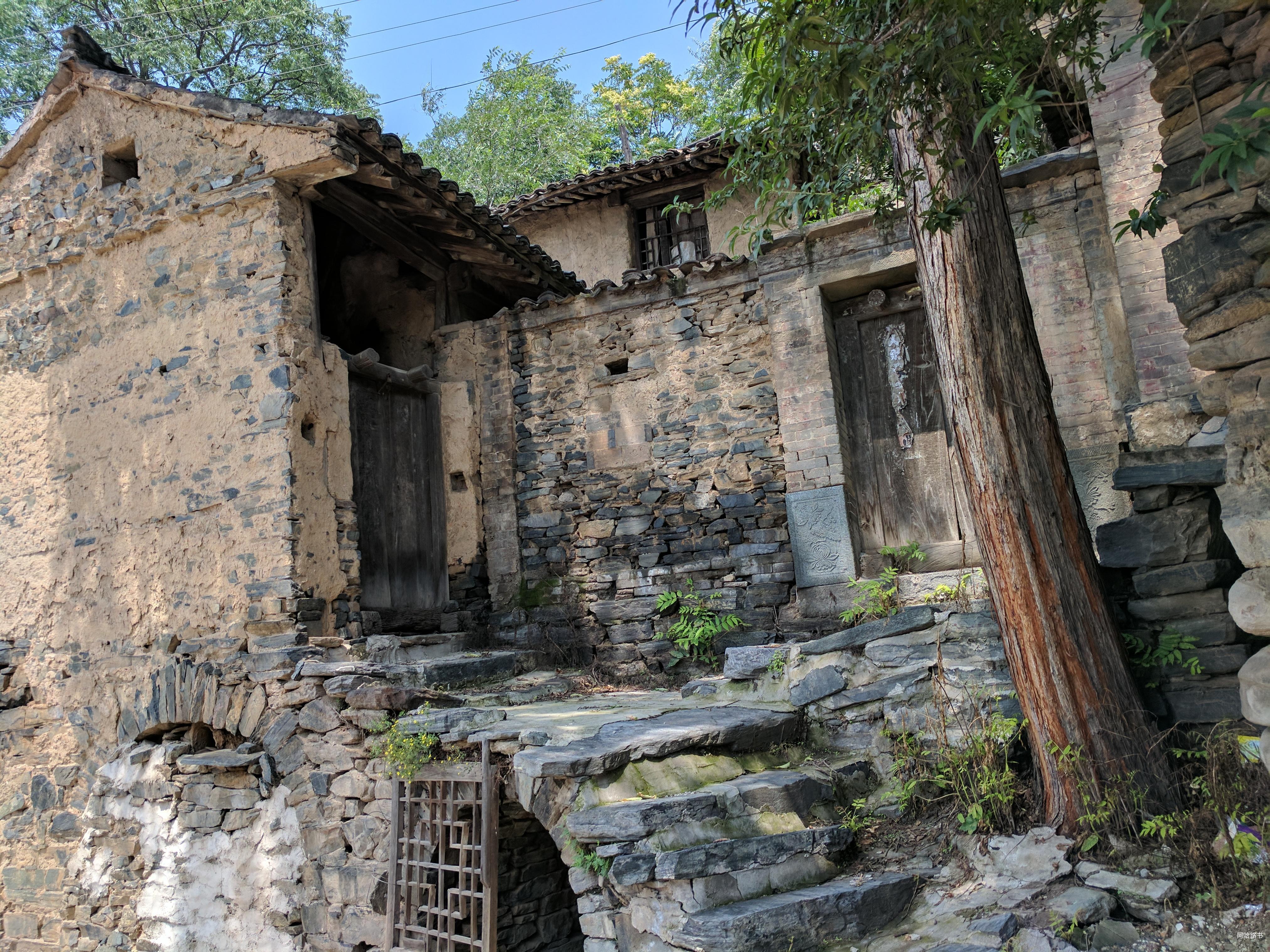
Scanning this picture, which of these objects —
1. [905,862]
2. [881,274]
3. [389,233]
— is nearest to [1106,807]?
[905,862]

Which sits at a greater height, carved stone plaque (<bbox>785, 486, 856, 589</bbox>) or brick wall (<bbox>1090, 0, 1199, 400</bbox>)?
brick wall (<bbox>1090, 0, 1199, 400</bbox>)

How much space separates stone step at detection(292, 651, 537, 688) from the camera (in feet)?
18.9

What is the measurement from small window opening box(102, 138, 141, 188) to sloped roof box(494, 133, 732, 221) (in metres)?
3.81

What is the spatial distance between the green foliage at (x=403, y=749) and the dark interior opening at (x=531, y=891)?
1.84 feet

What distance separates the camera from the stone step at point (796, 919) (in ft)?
12.0

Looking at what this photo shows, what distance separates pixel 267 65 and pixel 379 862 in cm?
1467

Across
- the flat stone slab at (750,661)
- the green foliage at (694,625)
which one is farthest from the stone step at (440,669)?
the flat stone slab at (750,661)

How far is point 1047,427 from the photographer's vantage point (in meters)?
4.31

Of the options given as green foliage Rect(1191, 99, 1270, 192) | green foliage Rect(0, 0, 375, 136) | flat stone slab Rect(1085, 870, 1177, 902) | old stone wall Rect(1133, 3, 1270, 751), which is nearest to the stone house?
flat stone slab Rect(1085, 870, 1177, 902)

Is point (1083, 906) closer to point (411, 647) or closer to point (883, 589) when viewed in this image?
point (883, 589)

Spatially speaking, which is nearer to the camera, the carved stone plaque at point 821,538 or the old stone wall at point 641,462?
the carved stone plaque at point 821,538

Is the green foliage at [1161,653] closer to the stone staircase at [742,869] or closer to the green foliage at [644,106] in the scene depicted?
the stone staircase at [742,869]

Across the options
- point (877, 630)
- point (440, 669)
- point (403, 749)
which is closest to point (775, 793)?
point (877, 630)

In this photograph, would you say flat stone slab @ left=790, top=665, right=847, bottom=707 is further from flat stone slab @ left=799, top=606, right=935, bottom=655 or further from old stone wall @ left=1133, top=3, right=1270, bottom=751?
old stone wall @ left=1133, top=3, right=1270, bottom=751
